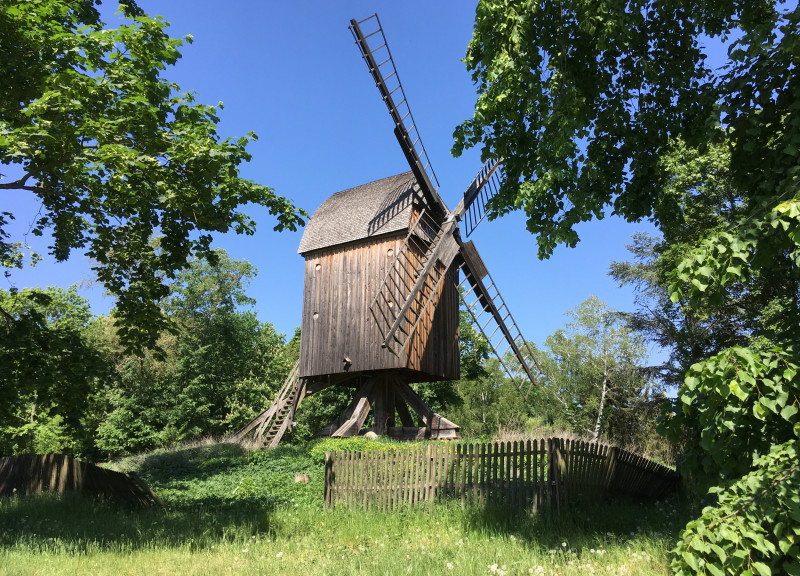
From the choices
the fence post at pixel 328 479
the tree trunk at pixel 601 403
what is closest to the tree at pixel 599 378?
the tree trunk at pixel 601 403

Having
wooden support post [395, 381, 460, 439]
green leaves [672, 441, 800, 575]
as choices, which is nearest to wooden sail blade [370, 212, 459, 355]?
wooden support post [395, 381, 460, 439]

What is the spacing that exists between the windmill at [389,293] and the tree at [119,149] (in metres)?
7.02

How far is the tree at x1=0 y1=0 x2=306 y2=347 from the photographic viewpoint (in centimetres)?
856

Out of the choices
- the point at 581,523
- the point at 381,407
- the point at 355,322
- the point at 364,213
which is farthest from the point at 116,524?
the point at 364,213

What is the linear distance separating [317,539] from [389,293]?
972 centimetres

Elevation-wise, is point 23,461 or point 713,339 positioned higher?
point 713,339

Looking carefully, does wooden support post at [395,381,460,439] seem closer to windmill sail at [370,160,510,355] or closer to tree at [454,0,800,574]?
windmill sail at [370,160,510,355]

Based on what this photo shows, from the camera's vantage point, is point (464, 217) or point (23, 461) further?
point (464, 217)

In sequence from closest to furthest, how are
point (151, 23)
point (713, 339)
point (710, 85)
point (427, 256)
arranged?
1. point (710, 85)
2. point (151, 23)
3. point (427, 256)
4. point (713, 339)

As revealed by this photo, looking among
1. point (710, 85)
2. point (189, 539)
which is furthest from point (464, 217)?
point (189, 539)

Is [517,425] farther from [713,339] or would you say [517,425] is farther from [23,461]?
[23,461]

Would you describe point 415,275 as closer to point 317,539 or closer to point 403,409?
point 403,409

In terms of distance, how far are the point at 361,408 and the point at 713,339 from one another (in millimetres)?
14342

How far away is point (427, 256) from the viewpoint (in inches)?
696
